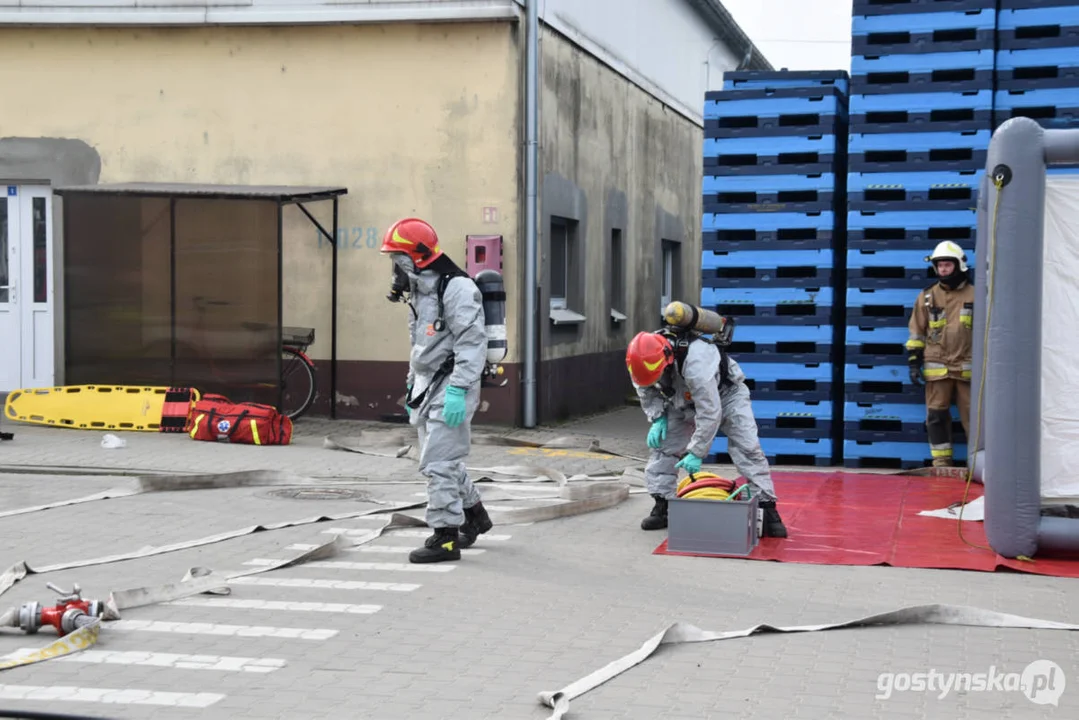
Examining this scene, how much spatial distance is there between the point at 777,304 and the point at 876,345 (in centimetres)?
99

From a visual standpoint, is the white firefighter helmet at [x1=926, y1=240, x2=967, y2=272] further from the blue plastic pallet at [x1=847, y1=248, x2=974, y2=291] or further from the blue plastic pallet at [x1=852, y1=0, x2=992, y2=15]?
the blue plastic pallet at [x1=852, y1=0, x2=992, y2=15]

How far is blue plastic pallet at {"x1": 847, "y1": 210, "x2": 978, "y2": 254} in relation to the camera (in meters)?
12.6

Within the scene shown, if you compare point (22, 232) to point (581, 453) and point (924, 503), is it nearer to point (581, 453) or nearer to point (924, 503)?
point (581, 453)

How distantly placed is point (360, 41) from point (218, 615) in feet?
34.3

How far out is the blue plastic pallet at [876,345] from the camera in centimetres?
1277

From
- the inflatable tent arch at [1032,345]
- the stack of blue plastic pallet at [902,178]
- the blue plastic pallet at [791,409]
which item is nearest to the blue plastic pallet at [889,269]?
the stack of blue plastic pallet at [902,178]

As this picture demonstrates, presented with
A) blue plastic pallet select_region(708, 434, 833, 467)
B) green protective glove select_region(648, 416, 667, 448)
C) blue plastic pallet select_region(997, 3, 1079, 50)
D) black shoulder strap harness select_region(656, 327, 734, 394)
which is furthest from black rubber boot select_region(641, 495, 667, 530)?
blue plastic pallet select_region(997, 3, 1079, 50)

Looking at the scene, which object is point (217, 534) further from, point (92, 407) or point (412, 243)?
point (92, 407)

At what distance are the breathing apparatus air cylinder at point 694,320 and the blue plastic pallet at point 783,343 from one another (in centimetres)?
371

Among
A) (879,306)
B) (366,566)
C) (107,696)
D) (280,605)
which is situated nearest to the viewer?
(107,696)

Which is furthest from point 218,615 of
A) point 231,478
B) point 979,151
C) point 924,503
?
point 979,151

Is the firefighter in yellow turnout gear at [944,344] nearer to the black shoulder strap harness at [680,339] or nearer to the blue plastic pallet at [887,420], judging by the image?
the blue plastic pallet at [887,420]

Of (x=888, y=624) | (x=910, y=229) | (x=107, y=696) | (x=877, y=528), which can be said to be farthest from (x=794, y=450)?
(x=107, y=696)

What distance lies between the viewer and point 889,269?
42.3 ft
